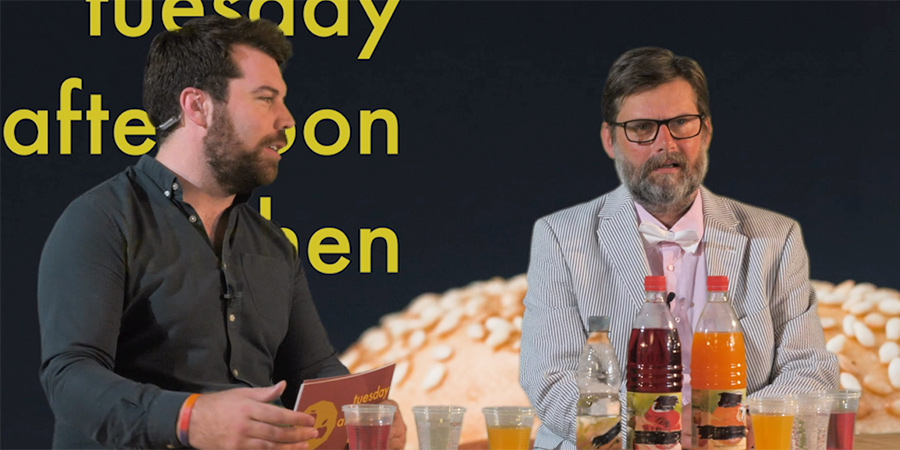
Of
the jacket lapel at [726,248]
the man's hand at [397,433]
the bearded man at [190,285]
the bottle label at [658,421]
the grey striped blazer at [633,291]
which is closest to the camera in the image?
the bottle label at [658,421]

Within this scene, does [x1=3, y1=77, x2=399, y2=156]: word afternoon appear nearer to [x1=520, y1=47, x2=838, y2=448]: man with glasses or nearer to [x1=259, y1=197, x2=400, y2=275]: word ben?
[x1=259, y1=197, x2=400, y2=275]: word ben

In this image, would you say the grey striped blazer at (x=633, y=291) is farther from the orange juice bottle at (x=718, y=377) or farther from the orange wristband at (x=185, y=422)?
the orange wristband at (x=185, y=422)

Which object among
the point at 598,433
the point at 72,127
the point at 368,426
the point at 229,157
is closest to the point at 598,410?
the point at 598,433

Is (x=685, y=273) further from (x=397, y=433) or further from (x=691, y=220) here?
(x=397, y=433)

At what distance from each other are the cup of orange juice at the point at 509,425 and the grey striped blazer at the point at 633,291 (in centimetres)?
45

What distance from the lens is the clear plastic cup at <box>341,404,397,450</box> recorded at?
5.21 feet

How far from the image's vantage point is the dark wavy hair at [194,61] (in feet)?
7.33

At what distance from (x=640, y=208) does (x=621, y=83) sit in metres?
0.29

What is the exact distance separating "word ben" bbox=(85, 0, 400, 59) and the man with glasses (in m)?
1.40

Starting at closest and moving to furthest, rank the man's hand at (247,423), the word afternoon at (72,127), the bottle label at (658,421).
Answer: the bottle label at (658,421) < the man's hand at (247,423) < the word afternoon at (72,127)

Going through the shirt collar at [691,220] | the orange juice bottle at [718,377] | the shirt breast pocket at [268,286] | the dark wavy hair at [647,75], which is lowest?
the orange juice bottle at [718,377]

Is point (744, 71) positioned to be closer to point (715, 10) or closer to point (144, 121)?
point (715, 10)

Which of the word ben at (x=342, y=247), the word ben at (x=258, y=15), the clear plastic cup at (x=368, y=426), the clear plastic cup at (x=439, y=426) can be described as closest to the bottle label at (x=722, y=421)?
the clear plastic cup at (x=439, y=426)

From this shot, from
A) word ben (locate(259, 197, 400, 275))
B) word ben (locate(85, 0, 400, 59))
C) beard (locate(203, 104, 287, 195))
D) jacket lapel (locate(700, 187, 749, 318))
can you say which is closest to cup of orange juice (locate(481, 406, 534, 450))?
jacket lapel (locate(700, 187, 749, 318))
